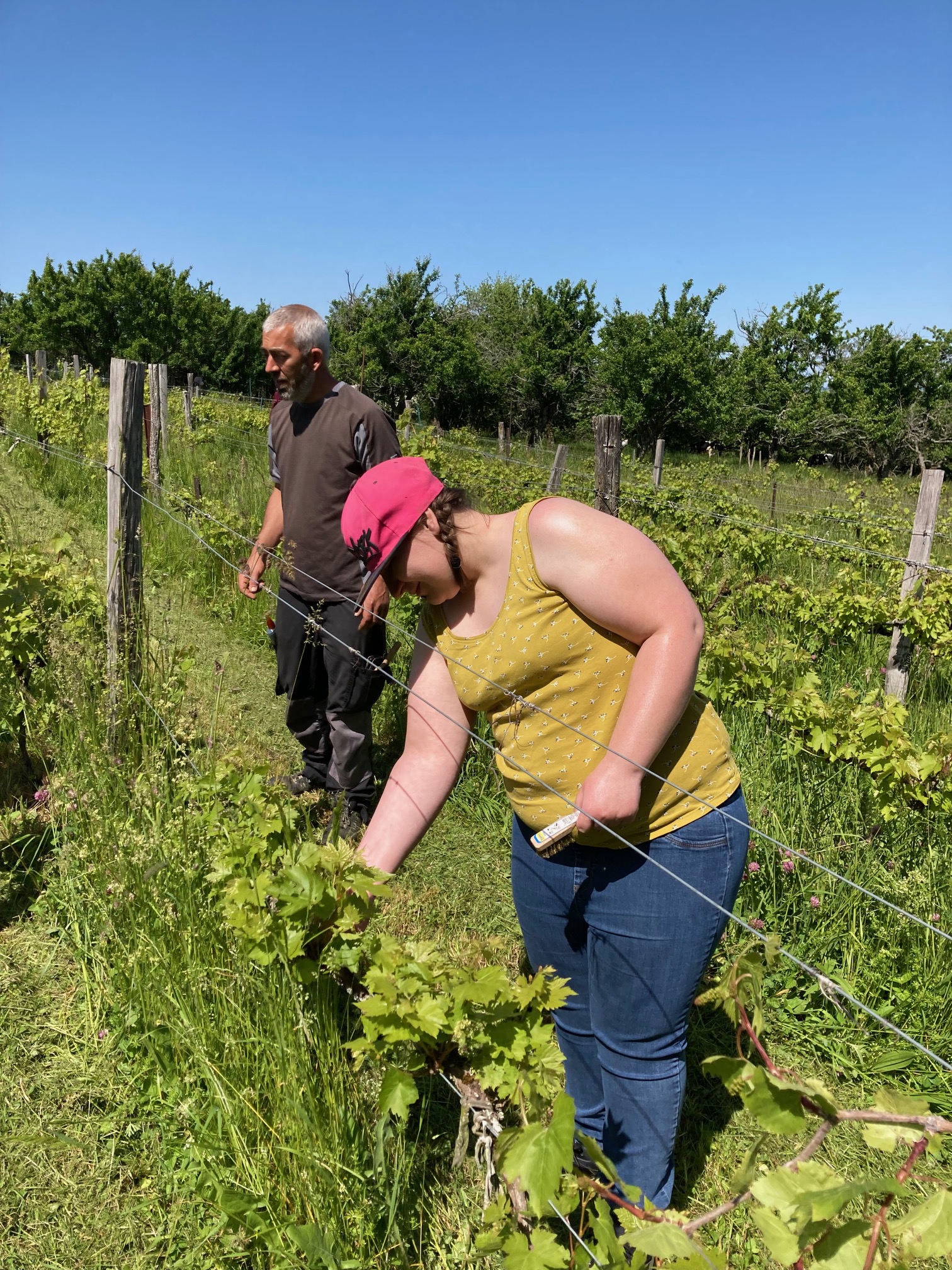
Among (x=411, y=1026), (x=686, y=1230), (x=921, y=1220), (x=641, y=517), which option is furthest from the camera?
(x=641, y=517)

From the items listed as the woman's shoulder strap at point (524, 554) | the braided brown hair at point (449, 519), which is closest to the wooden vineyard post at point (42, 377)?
the braided brown hair at point (449, 519)

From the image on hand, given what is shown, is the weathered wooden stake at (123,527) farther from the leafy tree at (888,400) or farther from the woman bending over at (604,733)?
the leafy tree at (888,400)

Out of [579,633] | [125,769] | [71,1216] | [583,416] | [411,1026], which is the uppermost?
[583,416]

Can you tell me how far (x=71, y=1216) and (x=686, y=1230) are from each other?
1.67 m

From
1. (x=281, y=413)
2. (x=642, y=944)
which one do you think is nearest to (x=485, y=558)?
(x=642, y=944)

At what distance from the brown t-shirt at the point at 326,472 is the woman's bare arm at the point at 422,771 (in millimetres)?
1649

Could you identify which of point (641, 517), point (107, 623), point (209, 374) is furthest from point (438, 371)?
point (107, 623)

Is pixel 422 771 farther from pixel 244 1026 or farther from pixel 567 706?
pixel 244 1026

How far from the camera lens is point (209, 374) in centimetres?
4903

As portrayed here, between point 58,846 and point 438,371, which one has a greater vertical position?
point 438,371

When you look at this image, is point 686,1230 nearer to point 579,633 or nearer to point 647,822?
point 647,822

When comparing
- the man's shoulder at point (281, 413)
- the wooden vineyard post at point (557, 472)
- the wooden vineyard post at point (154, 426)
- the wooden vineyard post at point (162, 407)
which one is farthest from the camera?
the wooden vineyard post at point (162, 407)

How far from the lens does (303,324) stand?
327cm

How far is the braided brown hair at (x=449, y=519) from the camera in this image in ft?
4.92
